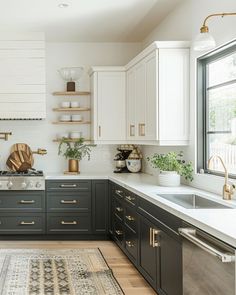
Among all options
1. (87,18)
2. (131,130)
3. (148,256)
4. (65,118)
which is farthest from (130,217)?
(87,18)

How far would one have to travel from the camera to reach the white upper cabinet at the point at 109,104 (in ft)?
18.7

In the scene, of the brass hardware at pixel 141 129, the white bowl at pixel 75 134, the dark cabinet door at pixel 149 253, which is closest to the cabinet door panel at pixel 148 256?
the dark cabinet door at pixel 149 253

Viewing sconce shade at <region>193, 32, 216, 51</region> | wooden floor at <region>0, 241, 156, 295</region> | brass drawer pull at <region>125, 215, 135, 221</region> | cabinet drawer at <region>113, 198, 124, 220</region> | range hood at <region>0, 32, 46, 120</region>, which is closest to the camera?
sconce shade at <region>193, 32, 216, 51</region>

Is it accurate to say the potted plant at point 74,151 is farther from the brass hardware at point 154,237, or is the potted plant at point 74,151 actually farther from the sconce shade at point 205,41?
the sconce shade at point 205,41

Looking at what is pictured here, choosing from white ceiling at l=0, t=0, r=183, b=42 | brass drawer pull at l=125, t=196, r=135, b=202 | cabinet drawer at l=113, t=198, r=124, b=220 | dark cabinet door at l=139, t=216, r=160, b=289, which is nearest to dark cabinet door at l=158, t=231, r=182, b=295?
dark cabinet door at l=139, t=216, r=160, b=289

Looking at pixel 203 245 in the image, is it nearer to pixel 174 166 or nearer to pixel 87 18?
pixel 174 166

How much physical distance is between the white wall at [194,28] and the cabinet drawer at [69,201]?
1.08 meters

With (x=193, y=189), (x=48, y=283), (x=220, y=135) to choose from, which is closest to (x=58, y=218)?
(x=48, y=283)

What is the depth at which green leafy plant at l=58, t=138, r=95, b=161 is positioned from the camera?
5836 millimetres

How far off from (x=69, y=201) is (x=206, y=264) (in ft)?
11.0

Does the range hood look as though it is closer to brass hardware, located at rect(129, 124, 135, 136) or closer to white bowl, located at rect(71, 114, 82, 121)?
white bowl, located at rect(71, 114, 82, 121)

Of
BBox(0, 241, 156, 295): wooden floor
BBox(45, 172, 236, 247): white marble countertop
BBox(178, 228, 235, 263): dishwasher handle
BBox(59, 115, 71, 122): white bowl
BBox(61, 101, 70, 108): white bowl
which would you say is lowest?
BBox(0, 241, 156, 295): wooden floor

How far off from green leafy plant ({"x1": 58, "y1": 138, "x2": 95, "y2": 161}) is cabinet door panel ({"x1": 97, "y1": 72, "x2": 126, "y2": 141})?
0.37m

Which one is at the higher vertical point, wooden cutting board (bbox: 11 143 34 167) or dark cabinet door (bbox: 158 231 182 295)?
wooden cutting board (bbox: 11 143 34 167)
